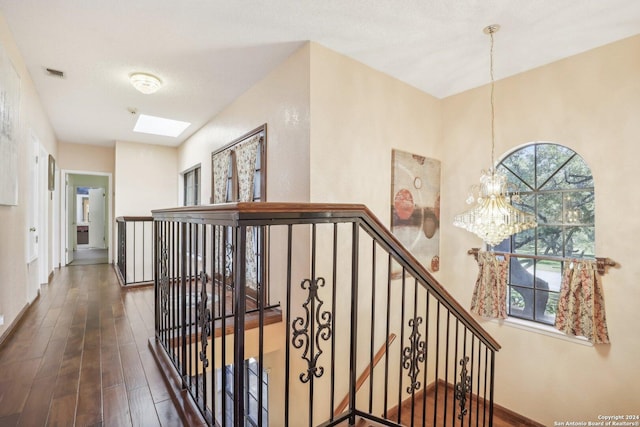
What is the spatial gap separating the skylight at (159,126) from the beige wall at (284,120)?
5.33 feet

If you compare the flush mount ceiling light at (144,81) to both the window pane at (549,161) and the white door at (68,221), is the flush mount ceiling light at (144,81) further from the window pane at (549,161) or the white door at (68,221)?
the white door at (68,221)

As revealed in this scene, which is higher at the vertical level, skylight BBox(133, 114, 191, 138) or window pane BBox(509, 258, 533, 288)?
skylight BBox(133, 114, 191, 138)

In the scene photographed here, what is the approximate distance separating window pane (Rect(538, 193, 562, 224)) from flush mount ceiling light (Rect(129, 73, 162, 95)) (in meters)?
4.36

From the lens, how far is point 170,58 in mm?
3012

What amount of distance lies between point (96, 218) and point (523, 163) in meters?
10.4

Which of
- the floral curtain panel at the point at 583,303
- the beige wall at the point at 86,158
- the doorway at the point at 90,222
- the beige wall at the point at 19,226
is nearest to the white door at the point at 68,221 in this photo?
the doorway at the point at 90,222

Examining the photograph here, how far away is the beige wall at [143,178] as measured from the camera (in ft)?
20.1

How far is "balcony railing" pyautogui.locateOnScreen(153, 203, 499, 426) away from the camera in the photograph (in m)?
1.14

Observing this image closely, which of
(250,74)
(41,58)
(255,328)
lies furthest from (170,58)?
(255,328)

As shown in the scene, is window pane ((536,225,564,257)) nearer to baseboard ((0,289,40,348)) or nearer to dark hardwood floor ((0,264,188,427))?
dark hardwood floor ((0,264,188,427))

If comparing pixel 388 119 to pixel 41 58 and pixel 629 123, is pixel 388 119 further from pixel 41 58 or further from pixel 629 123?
pixel 41 58

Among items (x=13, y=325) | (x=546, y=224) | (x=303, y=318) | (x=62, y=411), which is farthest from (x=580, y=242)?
(x=13, y=325)

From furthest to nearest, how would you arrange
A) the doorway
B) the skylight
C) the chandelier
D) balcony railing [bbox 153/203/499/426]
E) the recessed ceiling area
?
the doorway
the skylight
the chandelier
the recessed ceiling area
balcony railing [bbox 153/203/499/426]

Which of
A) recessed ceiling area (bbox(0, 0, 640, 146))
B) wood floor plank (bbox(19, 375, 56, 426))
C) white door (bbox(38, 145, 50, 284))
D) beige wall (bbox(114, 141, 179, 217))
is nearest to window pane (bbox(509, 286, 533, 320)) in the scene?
recessed ceiling area (bbox(0, 0, 640, 146))
